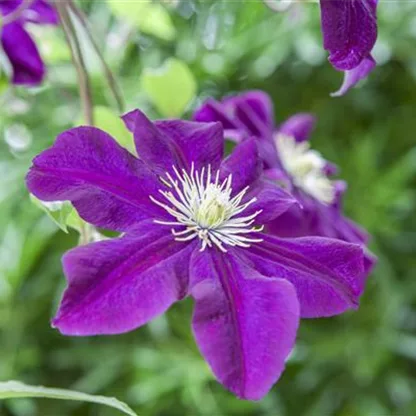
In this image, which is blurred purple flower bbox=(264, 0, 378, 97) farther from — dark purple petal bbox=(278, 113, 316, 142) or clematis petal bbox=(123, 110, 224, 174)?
dark purple petal bbox=(278, 113, 316, 142)

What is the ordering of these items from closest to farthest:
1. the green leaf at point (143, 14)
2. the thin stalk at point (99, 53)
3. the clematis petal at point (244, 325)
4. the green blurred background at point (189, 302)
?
the clematis petal at point (244, 325), the thin stalk at point (99, 53), the green leaf at point (143, 14), the green blurred background at point (189, 302)

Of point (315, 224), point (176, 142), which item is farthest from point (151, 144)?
point (315, 224)

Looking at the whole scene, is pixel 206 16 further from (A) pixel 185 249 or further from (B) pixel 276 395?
(A) pixel 185 249

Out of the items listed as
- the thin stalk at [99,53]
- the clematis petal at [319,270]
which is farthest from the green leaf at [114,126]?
the clematis petal at [319,270]

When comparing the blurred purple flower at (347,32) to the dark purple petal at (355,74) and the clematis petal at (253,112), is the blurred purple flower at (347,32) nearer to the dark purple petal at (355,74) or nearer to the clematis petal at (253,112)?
the dark purple petal at (355,74)

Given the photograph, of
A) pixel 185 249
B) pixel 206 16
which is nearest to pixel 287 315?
pixel 185 249

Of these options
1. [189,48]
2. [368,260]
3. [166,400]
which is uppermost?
[368,260]
